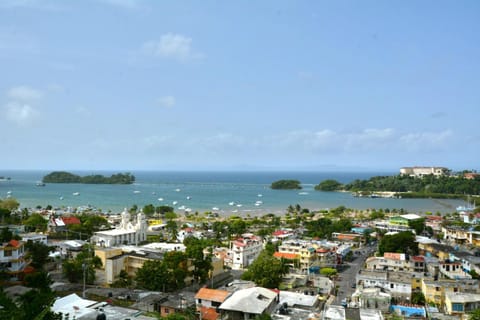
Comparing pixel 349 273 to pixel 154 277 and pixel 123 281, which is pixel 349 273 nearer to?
pixel 154 277

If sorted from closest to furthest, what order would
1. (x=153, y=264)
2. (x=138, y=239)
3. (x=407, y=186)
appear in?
(x=153, y=264) < (x=138, y=239) < (x=407, y=186)

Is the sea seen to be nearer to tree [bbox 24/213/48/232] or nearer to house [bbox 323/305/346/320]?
tree [bbox 24/213/48/232]

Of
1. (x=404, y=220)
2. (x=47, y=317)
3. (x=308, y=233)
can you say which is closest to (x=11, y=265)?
(x=47, y=317)

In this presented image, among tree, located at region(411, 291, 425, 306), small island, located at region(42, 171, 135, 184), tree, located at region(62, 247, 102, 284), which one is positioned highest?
small island, located at region(42, 171, 135, 184)

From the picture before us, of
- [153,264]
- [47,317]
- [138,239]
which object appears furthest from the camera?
[138,239]

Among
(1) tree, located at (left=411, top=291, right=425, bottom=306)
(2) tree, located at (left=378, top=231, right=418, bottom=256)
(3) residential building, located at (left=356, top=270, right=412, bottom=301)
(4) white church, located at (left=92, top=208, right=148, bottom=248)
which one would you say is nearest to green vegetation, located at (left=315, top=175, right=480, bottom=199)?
(2) tree, located at (left=378, top=231, right=418, bottom=256)

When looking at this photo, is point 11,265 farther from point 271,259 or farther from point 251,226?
point 251,226

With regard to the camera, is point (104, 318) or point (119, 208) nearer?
point (104, 318)

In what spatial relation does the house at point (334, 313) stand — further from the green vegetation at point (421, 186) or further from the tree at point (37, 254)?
the green vegetation at point (421, 186)
